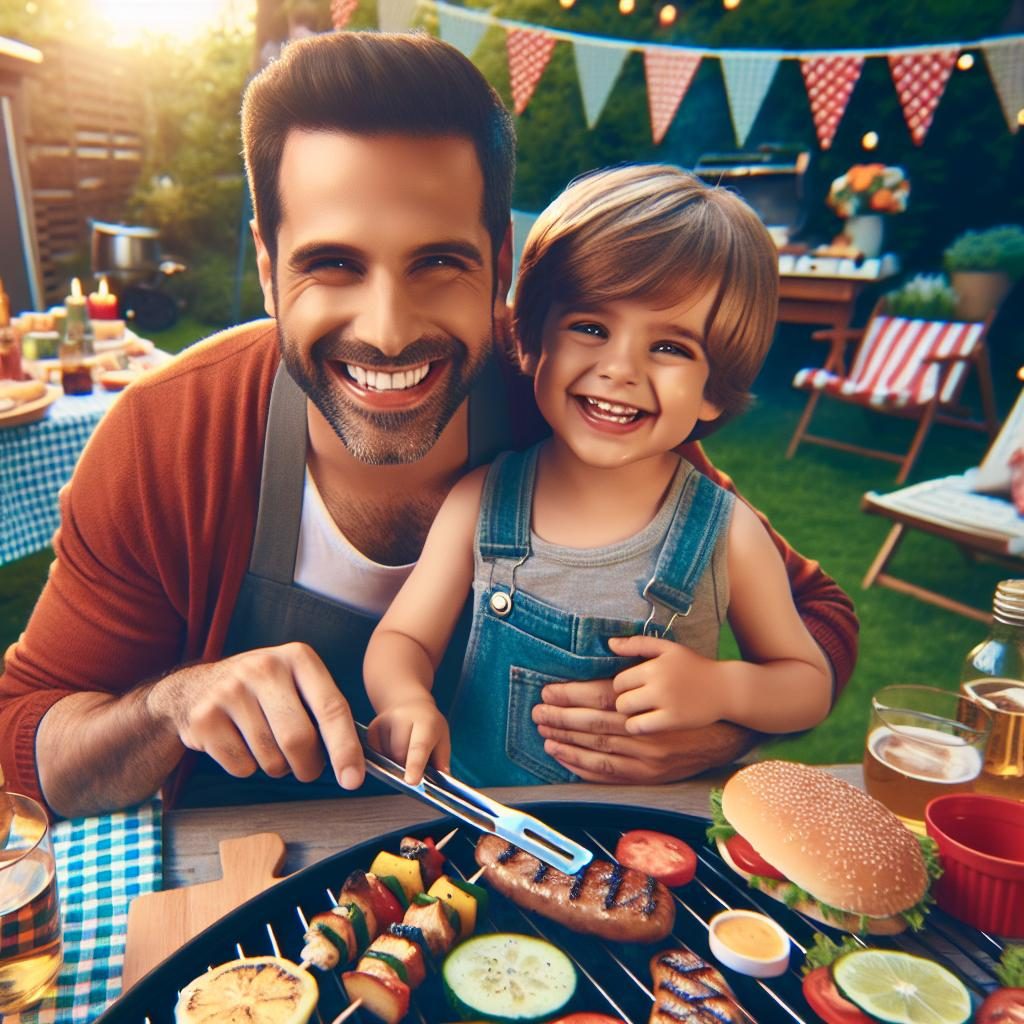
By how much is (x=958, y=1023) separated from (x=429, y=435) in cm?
78

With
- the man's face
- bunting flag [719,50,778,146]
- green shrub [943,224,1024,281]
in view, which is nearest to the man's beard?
the man's face

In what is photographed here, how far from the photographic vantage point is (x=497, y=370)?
1219 mm

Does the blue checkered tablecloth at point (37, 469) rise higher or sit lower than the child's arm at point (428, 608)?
lower

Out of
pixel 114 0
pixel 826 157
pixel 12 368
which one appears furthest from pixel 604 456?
pixel 826 157

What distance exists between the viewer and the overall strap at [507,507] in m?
1.14

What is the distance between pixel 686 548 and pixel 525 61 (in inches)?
48.1

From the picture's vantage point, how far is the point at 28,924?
78 cm

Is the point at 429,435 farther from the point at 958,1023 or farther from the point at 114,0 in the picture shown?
the point at 114,0

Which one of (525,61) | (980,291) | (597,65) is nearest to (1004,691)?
(525,61)

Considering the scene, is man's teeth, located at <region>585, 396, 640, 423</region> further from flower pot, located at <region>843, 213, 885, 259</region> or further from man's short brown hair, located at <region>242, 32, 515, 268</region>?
flower pot, located at <region>843, 213, 885, 259</region>

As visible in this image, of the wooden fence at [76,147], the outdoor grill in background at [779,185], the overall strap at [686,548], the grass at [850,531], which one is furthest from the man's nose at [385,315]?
the outdoor grill in background at [779,185]

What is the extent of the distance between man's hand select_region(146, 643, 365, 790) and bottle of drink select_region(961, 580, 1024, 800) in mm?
735

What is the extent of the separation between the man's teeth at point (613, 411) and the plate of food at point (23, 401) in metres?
2.00

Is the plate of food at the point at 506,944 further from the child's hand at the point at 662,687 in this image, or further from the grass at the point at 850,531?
the grass at the point at 850,531
